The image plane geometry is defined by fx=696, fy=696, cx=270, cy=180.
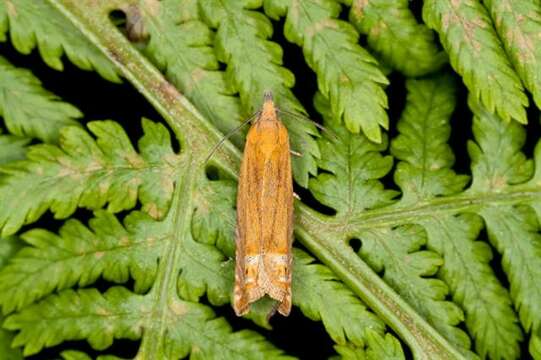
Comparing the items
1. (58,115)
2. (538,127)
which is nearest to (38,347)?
(58,115)

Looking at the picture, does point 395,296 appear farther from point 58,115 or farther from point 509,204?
point 58,115

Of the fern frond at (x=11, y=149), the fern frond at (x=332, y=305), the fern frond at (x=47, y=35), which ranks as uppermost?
the fern frond at (x=47, y=35)

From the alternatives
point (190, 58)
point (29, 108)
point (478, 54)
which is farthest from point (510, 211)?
point (29, 108)

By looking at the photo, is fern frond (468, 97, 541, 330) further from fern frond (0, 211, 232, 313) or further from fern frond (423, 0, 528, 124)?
fern frond (0, 211, 232, 313)

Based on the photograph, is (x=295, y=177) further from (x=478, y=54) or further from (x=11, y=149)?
(x=11, y=149)

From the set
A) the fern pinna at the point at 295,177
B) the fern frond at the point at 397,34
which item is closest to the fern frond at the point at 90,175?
the fern pinna at the point at 295,177

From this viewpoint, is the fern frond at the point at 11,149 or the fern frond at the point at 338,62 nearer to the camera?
the fern frond at the point at 338,62

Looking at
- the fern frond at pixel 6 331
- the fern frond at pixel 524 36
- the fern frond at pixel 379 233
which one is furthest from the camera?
the fern frond at pixel 379 233

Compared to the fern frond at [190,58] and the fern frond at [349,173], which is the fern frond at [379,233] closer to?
the fern frond at [349,173]
